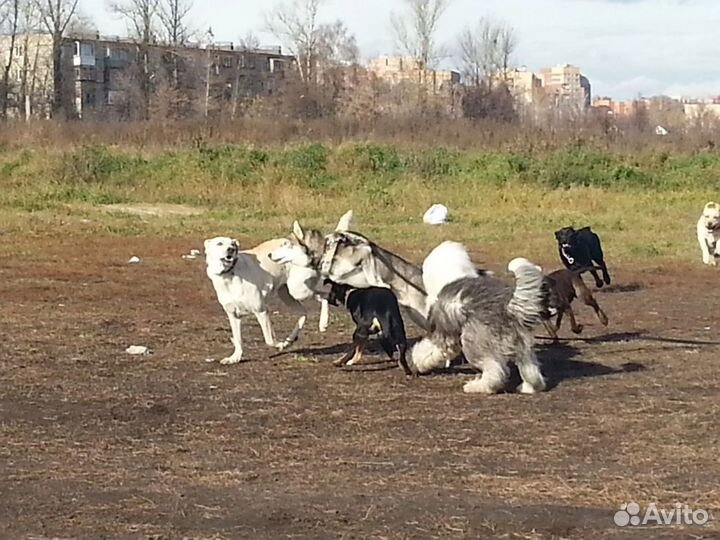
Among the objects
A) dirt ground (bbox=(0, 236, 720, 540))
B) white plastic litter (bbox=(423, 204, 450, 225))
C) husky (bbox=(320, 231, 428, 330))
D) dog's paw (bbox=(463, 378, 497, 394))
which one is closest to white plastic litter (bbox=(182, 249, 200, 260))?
dirt ground (bbox=(0, 236, 720, 540))

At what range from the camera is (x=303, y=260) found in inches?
406

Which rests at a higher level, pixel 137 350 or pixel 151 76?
pixel 151 76

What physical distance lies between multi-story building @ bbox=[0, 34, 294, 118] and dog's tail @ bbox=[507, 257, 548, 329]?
49778mm

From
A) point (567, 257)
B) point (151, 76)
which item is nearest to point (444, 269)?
point (567, 257)

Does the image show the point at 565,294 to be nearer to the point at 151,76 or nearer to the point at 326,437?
the point at 326,437

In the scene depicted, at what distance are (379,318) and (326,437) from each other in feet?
7.10

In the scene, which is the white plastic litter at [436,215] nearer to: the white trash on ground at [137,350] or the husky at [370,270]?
the white trash on ground at [137,350]

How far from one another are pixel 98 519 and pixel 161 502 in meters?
0.39

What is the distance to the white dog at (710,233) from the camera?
1784 cm

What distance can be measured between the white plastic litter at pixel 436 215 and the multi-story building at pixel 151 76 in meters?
33.2

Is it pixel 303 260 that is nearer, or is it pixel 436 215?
pixel 303 260

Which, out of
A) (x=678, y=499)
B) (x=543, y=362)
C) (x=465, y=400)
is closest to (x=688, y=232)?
(x=543, y=362)

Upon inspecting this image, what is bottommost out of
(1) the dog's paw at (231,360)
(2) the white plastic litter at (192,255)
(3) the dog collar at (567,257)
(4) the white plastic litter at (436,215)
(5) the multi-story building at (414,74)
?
(1) the dog's paw at (231,360)

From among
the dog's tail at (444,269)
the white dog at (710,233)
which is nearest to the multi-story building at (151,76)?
the white dog at (710,233)
